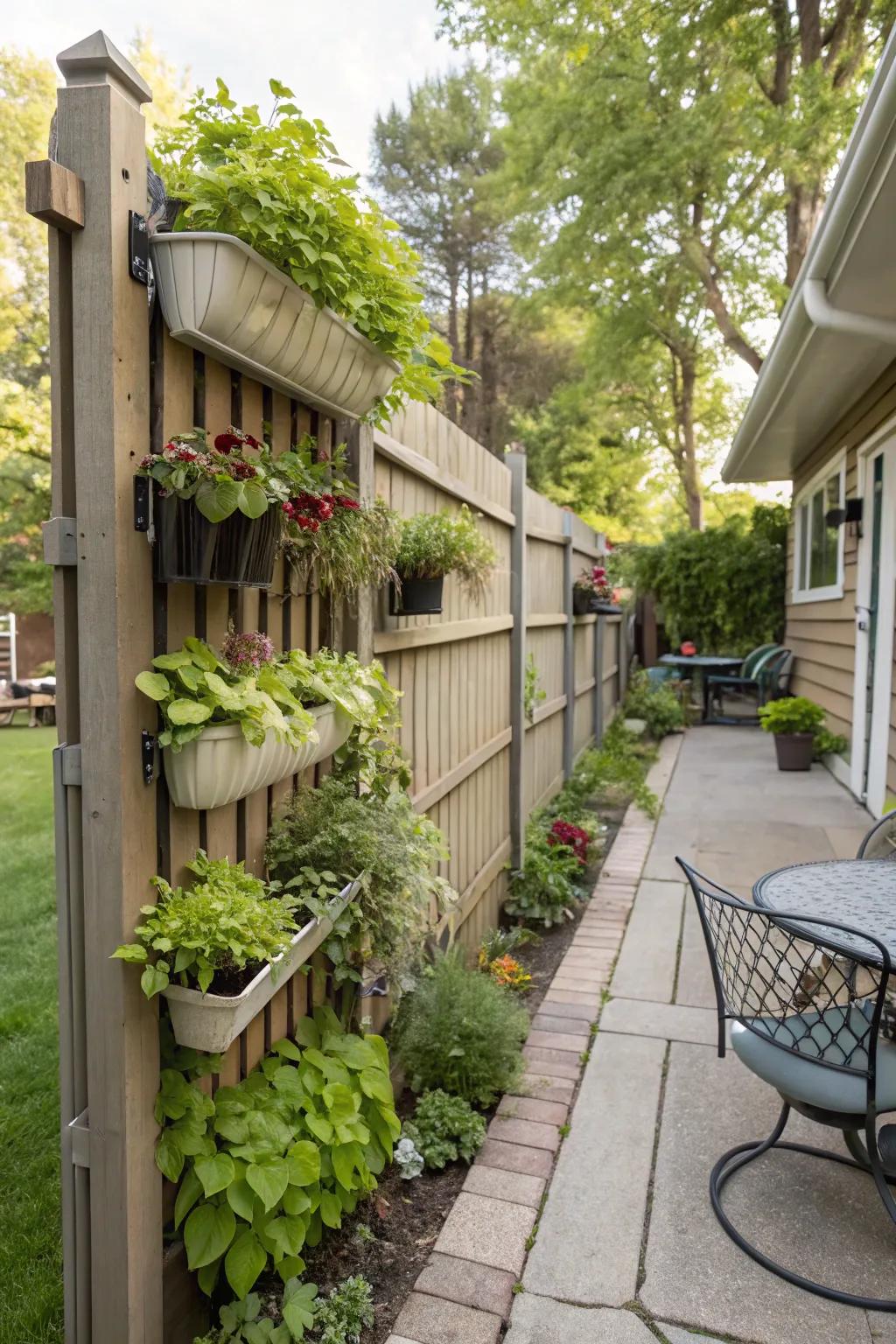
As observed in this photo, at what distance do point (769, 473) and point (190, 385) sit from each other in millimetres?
8558

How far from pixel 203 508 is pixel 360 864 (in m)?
0.87

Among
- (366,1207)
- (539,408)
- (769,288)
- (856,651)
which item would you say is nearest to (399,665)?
(366,1207)

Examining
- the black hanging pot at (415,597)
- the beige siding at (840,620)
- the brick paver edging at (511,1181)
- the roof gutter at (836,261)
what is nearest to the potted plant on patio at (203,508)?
the black hanging pot at (415,597)

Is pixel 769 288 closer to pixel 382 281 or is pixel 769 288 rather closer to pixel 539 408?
pixel 539 408

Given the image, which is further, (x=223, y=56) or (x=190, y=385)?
(x=223, y=56)

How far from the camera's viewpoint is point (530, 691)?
15.7 ft

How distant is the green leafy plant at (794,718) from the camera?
6641 mm

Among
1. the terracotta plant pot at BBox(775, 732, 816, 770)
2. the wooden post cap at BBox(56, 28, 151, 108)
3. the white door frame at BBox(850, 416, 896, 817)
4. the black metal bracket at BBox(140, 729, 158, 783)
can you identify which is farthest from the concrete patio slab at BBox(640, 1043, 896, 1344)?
the terracotta plant pot at BBox(775, 732, 816, 770)

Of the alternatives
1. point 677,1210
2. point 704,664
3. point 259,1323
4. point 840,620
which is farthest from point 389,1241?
point 704,664

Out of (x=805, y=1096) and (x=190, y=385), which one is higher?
(x=190, y=385)

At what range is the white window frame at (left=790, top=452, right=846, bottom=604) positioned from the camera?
6.38 meters

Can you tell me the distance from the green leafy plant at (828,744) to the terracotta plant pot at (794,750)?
9 centimetres

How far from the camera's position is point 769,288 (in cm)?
1280

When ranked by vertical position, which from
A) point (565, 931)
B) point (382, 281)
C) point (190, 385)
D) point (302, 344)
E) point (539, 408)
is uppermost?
point (539, 408)
